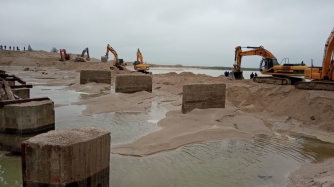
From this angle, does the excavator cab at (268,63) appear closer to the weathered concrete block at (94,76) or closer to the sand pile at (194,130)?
the sand pile at (194,130)

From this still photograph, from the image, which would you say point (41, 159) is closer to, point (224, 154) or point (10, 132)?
point (10, 132)

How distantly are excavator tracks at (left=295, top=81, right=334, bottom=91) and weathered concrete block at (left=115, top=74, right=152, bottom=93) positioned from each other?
309 inches

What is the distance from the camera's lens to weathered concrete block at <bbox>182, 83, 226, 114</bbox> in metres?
10.2

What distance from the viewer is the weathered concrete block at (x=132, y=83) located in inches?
599

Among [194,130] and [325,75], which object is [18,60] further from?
[325,75]

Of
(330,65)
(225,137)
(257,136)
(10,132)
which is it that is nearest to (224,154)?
(225,137)

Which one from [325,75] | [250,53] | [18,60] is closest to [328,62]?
[325,75]

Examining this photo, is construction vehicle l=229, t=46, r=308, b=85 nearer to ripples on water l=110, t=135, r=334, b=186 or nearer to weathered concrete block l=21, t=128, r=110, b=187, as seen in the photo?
ripples on water l=110, t=135, r=334, b=186

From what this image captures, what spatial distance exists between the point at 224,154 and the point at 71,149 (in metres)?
4.13

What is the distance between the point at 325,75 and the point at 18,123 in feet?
39.0

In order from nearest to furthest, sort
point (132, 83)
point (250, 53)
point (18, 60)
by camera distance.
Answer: point (132, 83)
point (250, 53)
point (18, 60)

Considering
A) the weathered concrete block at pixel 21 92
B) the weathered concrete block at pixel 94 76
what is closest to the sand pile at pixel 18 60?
the weathered concrete block at pixel 94 76

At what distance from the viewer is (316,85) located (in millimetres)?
12094

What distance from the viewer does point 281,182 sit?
5215mm
